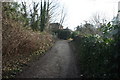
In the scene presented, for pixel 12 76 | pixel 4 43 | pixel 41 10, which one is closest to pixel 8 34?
pixel 4 43

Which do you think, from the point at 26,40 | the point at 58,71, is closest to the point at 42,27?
the point at 26,40

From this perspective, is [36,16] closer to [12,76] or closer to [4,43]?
[4,43]

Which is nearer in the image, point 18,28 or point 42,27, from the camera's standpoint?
point 18,28

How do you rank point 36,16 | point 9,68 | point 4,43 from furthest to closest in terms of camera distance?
1. point 36,16
2. point 4,43
3. point 9,68

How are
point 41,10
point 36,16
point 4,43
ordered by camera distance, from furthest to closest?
point 41,10, point 36,16, point 4,43

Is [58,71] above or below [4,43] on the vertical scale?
below

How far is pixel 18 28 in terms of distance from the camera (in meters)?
9.27

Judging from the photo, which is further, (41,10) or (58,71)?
(41,10)

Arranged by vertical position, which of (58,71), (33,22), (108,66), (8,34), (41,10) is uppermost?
(41,10)

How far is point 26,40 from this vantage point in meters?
10.5

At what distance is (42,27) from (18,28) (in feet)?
44.7

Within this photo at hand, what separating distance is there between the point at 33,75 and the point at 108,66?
12.7ft

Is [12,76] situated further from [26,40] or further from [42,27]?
[42,27]

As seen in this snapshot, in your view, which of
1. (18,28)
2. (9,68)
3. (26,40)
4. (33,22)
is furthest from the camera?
(33,22)
